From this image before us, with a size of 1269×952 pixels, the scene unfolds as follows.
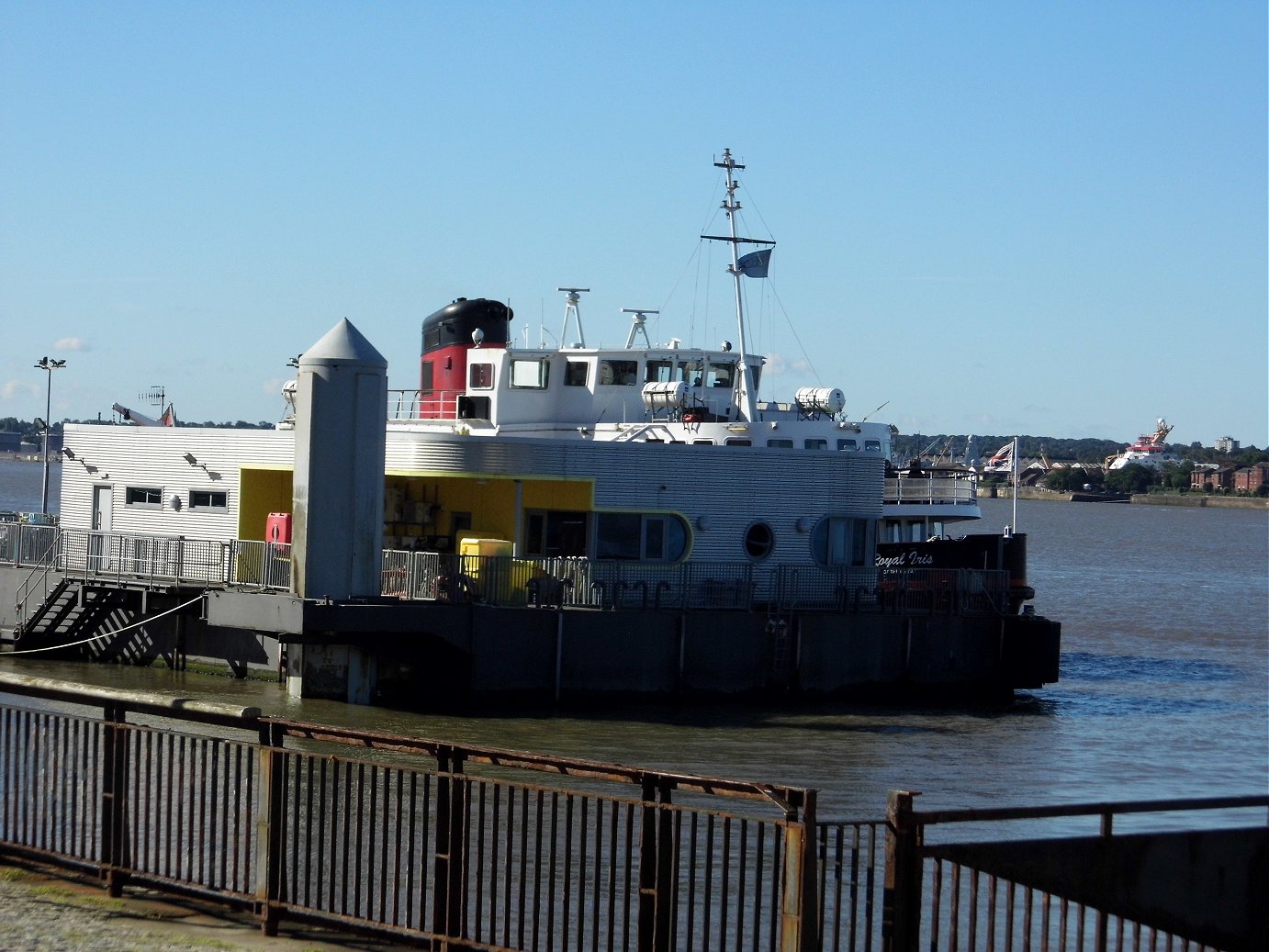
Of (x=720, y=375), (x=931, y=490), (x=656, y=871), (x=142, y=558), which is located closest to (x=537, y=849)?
(x=656, y=871)

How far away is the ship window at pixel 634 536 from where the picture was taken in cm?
2902

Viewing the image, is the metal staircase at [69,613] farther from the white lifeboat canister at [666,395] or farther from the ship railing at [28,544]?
the white lifeboat canister at [666,395]

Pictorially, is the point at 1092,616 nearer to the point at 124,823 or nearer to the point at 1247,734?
the point at 1247,734

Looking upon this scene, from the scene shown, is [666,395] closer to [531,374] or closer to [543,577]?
[531,374]

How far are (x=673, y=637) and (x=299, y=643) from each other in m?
6.27

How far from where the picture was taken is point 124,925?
9.91 meters

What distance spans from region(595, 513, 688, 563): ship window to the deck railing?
1.32 ft

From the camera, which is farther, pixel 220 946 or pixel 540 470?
pixel 540 470

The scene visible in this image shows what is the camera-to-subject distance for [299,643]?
25375 mm

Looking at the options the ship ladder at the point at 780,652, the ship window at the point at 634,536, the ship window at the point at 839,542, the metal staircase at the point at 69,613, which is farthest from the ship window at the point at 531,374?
the metal staircase at the point at 69,613

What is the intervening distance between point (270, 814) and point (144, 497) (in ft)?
75.4

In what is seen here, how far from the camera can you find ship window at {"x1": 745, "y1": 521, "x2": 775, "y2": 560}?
97.8ft

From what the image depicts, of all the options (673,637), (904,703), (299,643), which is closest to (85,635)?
(299,643)

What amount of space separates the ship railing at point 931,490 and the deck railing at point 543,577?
5.95m
